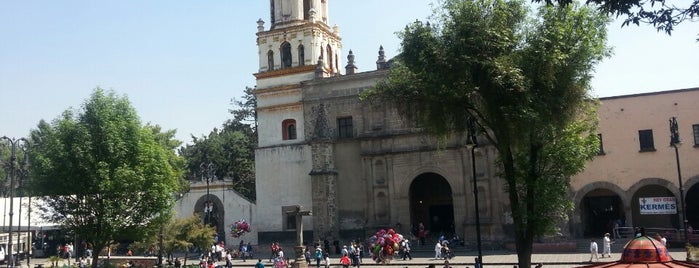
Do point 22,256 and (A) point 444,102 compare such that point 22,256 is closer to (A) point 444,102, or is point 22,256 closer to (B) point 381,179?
(B) point 381,179

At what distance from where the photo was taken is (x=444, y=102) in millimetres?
21047

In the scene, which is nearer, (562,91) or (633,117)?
(562,91)

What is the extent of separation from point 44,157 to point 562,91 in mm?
19525

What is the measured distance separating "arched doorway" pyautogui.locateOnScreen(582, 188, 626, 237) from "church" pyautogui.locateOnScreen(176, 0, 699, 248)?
56 mm

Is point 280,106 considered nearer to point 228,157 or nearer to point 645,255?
point 228,157

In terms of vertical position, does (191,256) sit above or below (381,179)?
below

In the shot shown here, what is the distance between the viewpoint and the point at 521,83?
19078 millimetres

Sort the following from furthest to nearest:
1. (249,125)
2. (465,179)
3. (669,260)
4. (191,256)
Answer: (249,125) < (191,256) < (465,179) < (669,260)

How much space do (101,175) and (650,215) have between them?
90.4 feet

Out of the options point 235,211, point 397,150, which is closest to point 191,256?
point 235,211

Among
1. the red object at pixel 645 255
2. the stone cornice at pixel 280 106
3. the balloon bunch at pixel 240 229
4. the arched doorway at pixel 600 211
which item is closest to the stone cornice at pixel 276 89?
the stone cornice at pixel 280 106

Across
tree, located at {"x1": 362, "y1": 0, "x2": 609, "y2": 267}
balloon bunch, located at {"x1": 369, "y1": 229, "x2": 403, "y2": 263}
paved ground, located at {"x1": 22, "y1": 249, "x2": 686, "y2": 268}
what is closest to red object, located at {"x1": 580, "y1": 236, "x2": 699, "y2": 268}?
tree, located at {"x1": 362, "y1": 0, "x2": 609, "y2": 267}

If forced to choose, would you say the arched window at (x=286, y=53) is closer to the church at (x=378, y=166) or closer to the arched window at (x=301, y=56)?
the church at (x=378, y=166)

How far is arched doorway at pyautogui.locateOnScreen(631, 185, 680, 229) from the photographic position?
1375 inches
